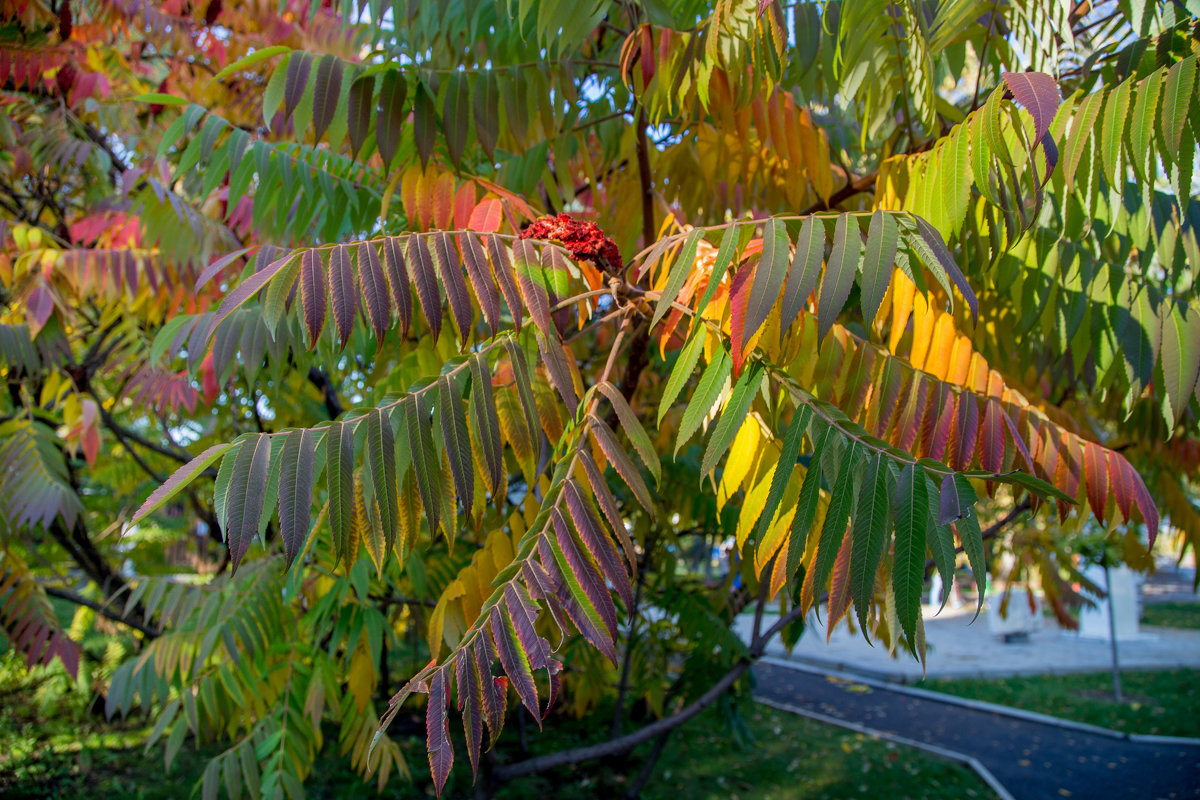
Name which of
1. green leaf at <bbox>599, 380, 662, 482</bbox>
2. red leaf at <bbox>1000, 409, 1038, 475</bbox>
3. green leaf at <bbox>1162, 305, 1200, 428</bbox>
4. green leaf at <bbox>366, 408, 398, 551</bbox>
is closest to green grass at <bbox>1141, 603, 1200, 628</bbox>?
green leaf at <bbox>1162, 305, 1200, 428</bbox>

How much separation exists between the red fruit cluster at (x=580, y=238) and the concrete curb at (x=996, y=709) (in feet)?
26.5

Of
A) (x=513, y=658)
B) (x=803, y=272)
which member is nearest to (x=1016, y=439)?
(x=803, y=272)

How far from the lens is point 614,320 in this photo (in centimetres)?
239

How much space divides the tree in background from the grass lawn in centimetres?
186

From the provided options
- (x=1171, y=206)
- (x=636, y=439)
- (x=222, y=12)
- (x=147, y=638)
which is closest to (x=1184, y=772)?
(x=1171, y=206)

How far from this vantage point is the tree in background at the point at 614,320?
1.19 metres

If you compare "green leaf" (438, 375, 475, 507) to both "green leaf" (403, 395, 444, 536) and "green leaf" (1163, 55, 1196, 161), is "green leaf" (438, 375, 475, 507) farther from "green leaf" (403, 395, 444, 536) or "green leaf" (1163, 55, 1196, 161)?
"green leaf" (1163, 55, 1196, 161)

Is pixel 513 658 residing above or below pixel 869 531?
below

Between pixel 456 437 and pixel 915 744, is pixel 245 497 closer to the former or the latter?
pixel 456 437

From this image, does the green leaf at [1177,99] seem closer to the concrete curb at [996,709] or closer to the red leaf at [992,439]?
the red leaf at [992,439]

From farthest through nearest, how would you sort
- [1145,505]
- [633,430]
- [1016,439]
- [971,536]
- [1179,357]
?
1. [1179,357]
2. [1145,505]
3. [1016,439]
4. [633,430]
5. [971,536]

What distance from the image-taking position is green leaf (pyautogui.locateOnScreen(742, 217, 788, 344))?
1167 millimetres

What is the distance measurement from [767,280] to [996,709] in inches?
338

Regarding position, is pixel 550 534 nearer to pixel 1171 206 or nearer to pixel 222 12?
pixel 1171 206
